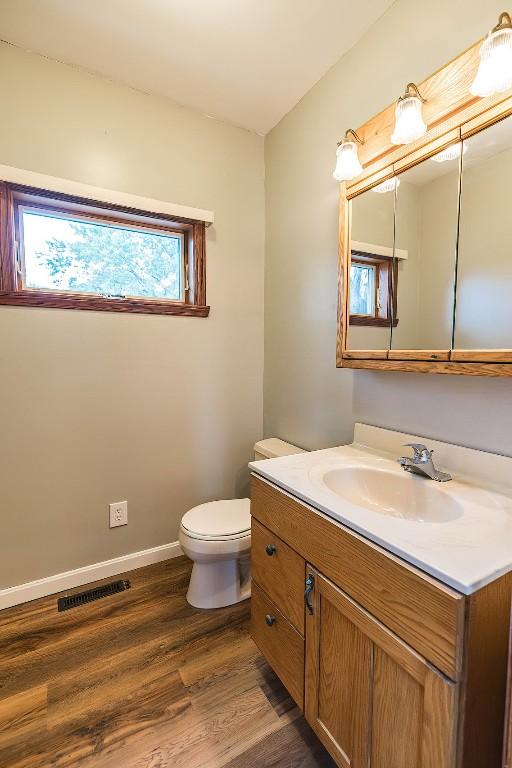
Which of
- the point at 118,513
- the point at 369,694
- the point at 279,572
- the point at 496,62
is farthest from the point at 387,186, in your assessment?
the point at 118,513

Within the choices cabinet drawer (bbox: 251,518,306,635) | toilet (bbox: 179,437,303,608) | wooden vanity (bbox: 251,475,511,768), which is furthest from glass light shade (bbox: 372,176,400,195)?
toilet (bbox: 179,437,303,608)

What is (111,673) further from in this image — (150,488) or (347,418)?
(347,418)

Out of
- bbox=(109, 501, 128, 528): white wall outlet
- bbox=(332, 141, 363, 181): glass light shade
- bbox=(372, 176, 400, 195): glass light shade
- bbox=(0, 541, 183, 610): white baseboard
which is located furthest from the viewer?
bbox=(109, 501, 128, 528): white wall outlet

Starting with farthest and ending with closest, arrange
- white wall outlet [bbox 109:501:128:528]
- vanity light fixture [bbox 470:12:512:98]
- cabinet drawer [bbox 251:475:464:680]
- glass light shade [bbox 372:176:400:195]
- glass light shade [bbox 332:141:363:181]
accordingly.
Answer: white wall outlet [bbox 109:501:128:528]
glass light shade [bbox 332:141:363:181]
glass light shade [bbox 372:176:400:195]
vanity light fixture [bbox 470:12:512:98]
cabinet drawer [bbox 251:475:464:680]

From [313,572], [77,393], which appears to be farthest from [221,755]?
[77,393]

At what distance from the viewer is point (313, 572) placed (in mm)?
941

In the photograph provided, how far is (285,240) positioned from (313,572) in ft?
5.43

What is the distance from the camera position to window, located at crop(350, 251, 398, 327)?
1295 mm

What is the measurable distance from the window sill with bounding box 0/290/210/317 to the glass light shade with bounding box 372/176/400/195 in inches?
40.6

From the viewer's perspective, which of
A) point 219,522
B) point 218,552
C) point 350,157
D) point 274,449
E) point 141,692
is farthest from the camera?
point 274,449

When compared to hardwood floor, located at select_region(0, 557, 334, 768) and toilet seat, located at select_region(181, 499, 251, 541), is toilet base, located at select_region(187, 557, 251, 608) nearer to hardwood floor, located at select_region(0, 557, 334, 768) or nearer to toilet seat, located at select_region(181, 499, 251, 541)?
hardwood floor, located at select_region(0, 557, 334, 768)

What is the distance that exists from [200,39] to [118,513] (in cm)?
223

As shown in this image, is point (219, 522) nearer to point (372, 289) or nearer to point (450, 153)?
point (372, 289)

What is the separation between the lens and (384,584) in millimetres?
726
